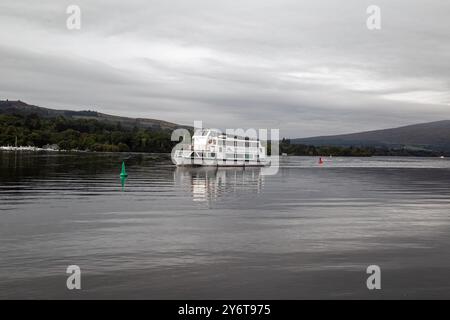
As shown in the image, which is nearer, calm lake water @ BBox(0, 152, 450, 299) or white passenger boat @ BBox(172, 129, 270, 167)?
calm lake water @ BBox(0, 152, 450, 299)

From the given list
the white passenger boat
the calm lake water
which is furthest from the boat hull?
the calm lake water

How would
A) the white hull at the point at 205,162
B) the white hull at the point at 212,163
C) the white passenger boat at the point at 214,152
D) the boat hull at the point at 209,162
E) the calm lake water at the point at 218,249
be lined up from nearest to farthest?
the calm lake water at the point at 218,249
the white hull at the point at 205,162
the boat hull at the point at 209,162
the white hull at the point at 212,163
the white passenger boat at the point at 214,152

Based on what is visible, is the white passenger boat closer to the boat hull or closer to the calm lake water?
the boat hull

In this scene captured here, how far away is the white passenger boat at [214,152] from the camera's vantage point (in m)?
93.8

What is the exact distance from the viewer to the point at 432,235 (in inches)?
804

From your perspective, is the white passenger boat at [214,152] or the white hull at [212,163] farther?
the white passenger boat at [214,152]

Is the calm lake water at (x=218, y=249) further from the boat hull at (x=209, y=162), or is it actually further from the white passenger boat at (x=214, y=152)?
the white passenger boat at (x=214, y=152)

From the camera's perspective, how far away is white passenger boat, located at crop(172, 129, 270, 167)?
93.8 m

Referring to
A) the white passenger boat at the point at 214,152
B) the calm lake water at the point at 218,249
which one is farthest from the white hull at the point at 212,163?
the calm lake water at the point at 218,249

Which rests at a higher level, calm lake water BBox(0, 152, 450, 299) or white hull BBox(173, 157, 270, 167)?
white hull BBox(173, 157, 270, 167)

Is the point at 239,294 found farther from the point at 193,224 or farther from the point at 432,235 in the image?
the point at 432,235
